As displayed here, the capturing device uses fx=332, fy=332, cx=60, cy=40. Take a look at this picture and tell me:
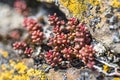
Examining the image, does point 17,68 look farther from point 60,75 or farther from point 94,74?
point 94,74

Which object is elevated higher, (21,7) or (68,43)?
(21,7)

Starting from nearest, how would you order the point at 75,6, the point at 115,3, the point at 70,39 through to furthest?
1. the point at 115,3
2. the point at 75,6
3. the point at 70,39

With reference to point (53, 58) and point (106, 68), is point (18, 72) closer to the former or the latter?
point (53, 58)

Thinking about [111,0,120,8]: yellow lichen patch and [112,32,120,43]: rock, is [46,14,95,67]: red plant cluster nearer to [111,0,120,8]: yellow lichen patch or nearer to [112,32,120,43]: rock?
[112,32,120,43]: rock

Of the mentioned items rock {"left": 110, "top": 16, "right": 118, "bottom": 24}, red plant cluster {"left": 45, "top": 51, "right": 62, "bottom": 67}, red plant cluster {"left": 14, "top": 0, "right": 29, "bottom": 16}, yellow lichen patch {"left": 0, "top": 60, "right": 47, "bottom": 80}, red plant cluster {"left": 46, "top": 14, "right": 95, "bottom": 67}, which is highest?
red plant cluster {"left": 14, "top": 0, "right": 29, "bottom": 16}

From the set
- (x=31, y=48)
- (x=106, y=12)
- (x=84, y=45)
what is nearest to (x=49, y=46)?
(x=31, y=48)

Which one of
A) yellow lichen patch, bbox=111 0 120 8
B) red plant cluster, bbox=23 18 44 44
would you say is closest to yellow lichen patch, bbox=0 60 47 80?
red plant cluster, bbox=23 18 44 44

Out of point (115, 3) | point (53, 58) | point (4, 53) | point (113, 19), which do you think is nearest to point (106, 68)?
point (113, 19)
